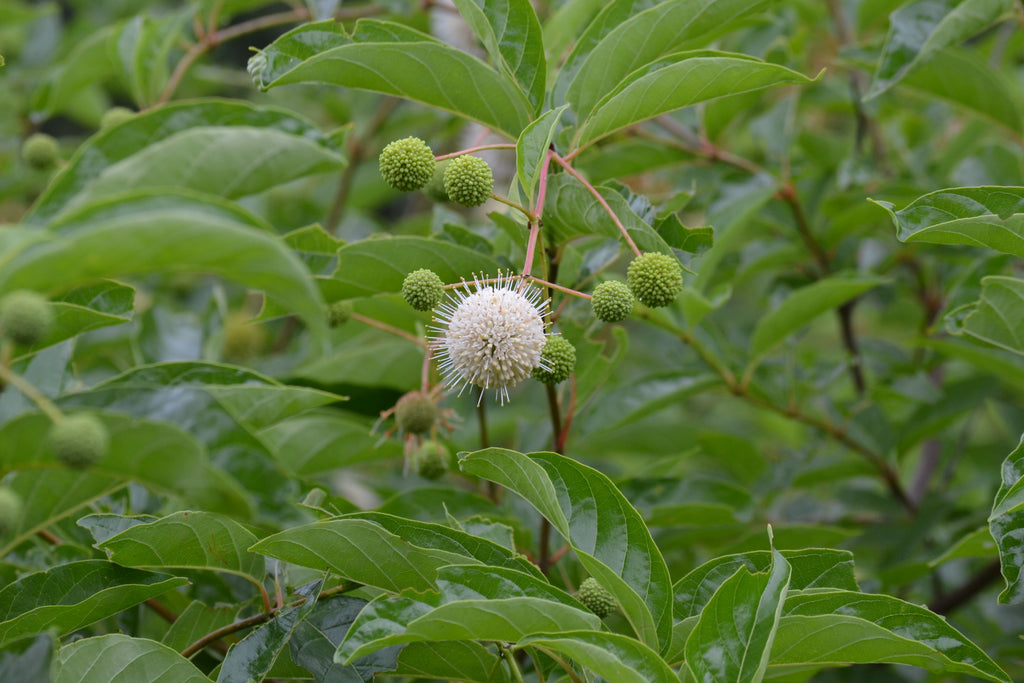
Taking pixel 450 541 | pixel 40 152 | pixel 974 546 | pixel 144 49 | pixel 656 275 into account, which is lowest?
pixel 450 541

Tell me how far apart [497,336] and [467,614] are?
593 millimetres

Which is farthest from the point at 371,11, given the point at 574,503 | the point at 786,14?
the point at 574,503

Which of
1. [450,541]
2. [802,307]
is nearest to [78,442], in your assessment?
[450,541]

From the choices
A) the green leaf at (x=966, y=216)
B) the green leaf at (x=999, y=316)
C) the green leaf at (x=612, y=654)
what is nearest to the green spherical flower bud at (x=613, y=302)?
the green leaf at (x=966, y=216)

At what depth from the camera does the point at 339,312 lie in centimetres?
224

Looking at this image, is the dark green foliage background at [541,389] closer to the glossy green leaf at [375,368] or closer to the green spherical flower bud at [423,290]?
the glossy green leaf at [375,368]

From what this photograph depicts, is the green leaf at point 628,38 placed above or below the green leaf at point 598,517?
above

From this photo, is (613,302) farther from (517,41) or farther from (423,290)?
(517,41)

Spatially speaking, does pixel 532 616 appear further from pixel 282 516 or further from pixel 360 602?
pixel 282 516

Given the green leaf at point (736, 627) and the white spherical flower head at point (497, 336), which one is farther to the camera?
the white spherical flower head at point (497, 336)

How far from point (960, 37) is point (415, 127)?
2.58 metres

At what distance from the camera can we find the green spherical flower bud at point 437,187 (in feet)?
6.75

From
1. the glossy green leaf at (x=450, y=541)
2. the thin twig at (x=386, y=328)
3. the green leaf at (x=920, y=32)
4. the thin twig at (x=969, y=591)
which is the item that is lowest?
the thin twig at (x=969, y=591)

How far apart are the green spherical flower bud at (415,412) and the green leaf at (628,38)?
2.59ft
